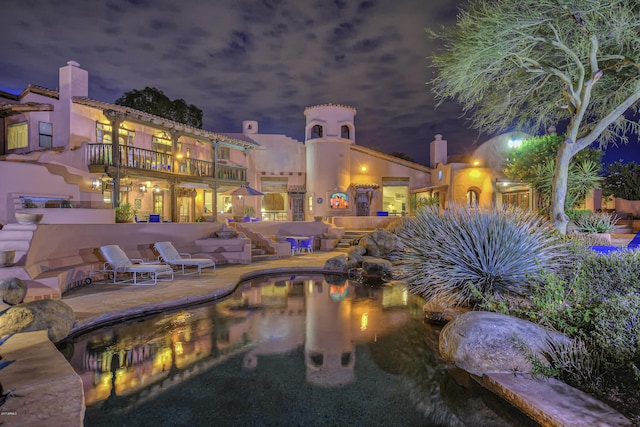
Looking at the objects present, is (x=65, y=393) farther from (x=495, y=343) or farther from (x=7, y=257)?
(x=7, y=257)

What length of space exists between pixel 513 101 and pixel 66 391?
12.6 meters

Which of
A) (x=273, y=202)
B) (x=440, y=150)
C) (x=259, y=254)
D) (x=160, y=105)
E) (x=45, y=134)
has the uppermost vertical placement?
(x=160, y=105)

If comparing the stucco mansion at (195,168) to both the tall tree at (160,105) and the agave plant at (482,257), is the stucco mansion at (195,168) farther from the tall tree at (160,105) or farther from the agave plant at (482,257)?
the tall tree at (160,105)

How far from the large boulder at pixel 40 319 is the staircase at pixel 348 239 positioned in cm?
1392

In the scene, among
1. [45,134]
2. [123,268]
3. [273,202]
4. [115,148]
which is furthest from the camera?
[273,202]

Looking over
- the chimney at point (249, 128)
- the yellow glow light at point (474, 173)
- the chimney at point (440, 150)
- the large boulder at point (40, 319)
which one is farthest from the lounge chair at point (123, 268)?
the chimney at point (440, 150)

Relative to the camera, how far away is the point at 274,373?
4781mm

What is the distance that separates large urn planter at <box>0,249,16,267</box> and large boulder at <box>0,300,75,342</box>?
1966 millimetres

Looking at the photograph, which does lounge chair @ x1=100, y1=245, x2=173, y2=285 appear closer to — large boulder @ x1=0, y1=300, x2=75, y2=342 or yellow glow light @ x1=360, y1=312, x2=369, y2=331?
large boulder @ x1=0, y1=300, x2=75, y2=342

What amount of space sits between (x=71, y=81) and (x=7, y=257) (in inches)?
407

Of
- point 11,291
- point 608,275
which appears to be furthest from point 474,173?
point 11,291

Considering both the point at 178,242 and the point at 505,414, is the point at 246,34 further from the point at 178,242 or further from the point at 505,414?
the point at 505,414

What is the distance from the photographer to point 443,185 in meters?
23.9

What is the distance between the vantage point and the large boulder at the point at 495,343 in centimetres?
446
